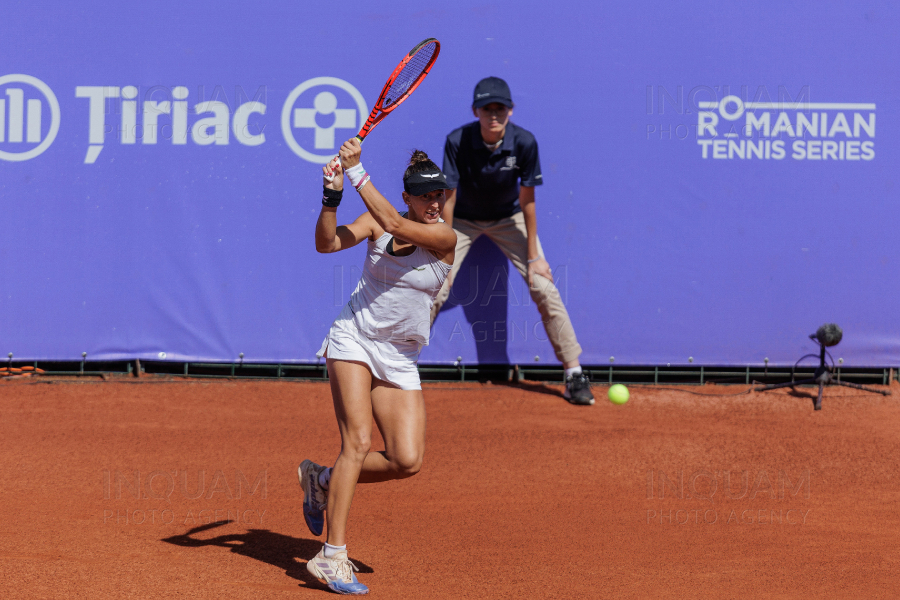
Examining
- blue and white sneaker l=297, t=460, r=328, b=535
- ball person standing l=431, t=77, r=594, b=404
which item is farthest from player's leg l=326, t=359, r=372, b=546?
ball person standing l=431, t=77, r=594, b=404

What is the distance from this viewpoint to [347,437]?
4.04 meters

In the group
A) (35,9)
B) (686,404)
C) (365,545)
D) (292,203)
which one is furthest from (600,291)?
(35,9)

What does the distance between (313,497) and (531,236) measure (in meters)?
3.40

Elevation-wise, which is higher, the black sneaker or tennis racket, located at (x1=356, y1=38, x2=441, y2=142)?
tennis racket, located at (x1=356, y1=38, x2=441, y2=142)

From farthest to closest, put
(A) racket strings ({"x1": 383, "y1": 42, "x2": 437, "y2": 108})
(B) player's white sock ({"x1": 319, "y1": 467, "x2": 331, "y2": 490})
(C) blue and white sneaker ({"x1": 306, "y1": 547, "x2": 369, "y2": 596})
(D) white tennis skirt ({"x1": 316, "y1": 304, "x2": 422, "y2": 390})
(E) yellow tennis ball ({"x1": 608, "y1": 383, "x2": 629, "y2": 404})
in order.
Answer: (E) yellow tennis ball ({"x1": 608, "y1": 383, "x2": 629, "y2": 404})
(A) racket strings ({"x1": 383, "y1": 42, "x2": 437, "y2": 108})
(B) player's white sock ({"x1": 319, "y1": 467, "x2": 331, "y2": 490})
(D) white tennis skirt ({"x1": 316, "y1": 304, "x2": 422, "y2": 390})
(C) blue and white sneaker ({"x1": 306, "y1": 547, "x2": 369, "y2": 596})

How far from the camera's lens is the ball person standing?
7.12m

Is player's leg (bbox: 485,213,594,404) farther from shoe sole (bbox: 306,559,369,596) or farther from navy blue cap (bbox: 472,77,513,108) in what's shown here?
shoe sole (bbox: 306,559,369,596)

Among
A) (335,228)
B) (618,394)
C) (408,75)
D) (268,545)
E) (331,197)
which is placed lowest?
(268,545)

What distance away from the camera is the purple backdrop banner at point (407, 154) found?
24.4ft

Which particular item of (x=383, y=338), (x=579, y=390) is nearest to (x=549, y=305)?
(x=579, y=390)

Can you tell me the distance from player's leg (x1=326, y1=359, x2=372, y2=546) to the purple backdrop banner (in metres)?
3.45

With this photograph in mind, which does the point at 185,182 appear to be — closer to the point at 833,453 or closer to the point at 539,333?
the point at 539,333

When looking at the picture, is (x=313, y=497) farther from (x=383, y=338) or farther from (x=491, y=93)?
(x=491, y=93)

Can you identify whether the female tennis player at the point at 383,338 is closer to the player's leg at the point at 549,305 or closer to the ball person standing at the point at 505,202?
the ball person standing at the point at 505,202
